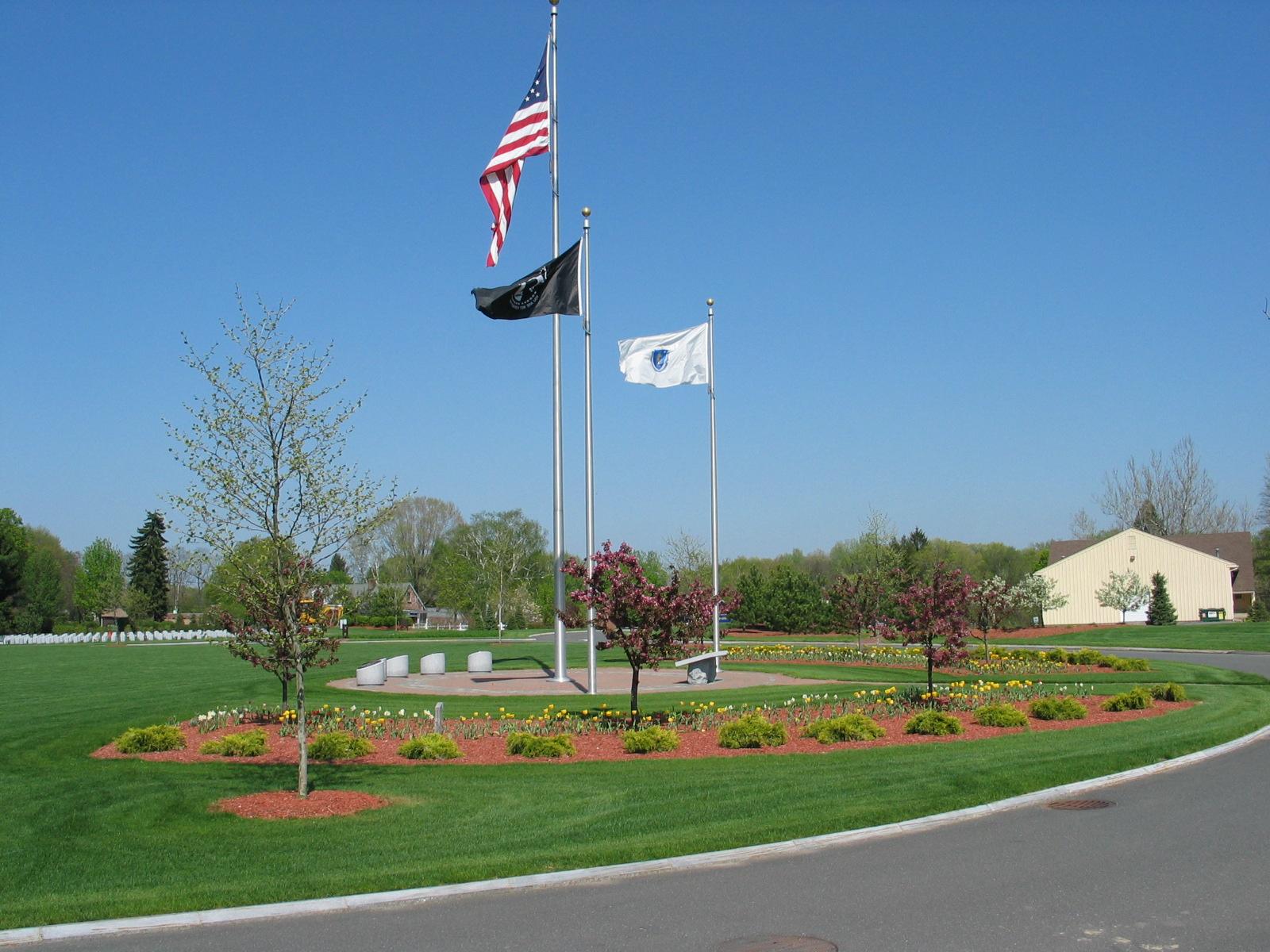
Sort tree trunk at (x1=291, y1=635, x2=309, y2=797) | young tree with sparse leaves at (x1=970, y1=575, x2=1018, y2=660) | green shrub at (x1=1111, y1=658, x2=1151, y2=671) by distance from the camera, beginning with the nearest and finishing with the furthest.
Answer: tree trunk at (x1=291, y1=635, x2=309, y2=797), green shrub at (x1=1111, y1=658, x2=1151, y2=671), young tree with sparse leaves at (x1=970, y1=575, x2=1018, y2=660)

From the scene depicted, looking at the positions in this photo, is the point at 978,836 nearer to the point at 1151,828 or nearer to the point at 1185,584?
the point at 1151,828

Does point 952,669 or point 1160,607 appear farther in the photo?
point 1160,607

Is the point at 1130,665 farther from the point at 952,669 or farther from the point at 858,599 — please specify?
the point at 858,599

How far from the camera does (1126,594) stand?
5584 cm

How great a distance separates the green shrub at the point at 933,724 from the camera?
16203 millimetres

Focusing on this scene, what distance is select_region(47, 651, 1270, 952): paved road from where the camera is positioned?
6.52m

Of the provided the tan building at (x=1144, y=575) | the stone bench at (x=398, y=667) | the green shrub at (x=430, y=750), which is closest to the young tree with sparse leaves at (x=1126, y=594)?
the tan building at (x=1144, y=575)

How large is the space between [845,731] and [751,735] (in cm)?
150

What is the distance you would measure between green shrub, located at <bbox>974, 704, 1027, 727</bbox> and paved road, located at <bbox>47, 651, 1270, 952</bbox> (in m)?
7.60

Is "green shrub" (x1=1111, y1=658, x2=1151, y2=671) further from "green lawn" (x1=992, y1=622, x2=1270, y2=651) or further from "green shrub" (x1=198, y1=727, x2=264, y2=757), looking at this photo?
"green shrub" (x1=198, y1=727, x2=264, y2=757)

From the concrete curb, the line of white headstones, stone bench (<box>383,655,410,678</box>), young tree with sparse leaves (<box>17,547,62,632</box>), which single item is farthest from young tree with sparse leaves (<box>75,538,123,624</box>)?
the concrete curb

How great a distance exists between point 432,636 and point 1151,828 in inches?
2032

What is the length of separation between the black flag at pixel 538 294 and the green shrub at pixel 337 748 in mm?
9484

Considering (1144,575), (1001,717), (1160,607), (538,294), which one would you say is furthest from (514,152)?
(1144,575)
